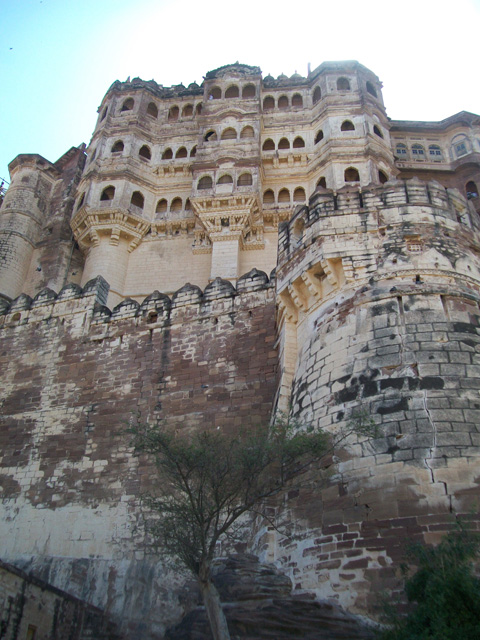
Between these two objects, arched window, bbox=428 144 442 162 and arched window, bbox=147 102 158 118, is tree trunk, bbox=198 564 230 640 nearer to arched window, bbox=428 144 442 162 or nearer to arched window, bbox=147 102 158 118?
arched window, bbox=428 144 442 162

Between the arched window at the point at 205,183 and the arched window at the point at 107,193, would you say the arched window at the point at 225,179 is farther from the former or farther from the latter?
the arched window at the point at 107,193

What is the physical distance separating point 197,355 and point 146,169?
1765cm

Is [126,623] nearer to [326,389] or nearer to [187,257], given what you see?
[326,389]

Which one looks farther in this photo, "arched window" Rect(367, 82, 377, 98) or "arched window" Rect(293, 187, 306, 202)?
"arched window" Rect(367, 82, 377, 98)

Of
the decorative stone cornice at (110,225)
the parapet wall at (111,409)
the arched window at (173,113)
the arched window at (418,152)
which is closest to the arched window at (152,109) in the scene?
the arched window at (173,113)

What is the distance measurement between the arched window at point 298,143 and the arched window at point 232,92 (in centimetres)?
393

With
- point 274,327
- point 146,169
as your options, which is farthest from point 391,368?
point 146,169

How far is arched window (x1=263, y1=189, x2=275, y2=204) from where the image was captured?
28248mm

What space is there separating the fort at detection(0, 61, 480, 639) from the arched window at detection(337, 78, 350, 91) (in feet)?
19.8

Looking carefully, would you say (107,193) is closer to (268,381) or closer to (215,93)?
(215,93)

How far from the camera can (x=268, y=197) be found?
28438 mm

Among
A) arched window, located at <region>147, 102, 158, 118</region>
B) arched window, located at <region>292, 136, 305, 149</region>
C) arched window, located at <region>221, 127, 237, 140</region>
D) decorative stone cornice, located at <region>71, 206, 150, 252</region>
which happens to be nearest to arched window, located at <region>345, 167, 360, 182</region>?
arched window, located at <region>292, 136, 305, 149</region>

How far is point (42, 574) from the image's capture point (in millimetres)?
12172

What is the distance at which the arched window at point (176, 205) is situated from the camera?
2851cm
